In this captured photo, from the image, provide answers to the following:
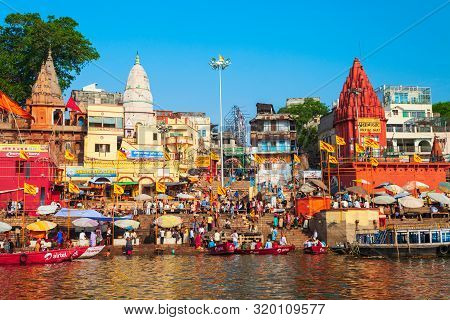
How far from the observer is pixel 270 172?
54.9m

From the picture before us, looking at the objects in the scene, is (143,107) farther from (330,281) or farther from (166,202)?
(330,281)

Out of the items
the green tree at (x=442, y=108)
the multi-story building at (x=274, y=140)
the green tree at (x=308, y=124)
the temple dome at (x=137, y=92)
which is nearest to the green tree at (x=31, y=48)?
the temple dome at (x=137, y=92)

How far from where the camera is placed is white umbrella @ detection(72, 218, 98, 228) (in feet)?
95.7

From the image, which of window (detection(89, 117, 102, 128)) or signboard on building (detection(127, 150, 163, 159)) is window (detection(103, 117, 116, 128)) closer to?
window (detection(89, 117, 102, 128))

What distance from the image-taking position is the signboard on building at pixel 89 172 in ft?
145

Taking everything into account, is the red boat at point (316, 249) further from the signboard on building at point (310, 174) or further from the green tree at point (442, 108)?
the green tree at point (442, 108)

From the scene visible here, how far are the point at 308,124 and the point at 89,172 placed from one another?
31.3 meters

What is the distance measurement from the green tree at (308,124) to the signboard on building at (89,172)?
84.8 feet

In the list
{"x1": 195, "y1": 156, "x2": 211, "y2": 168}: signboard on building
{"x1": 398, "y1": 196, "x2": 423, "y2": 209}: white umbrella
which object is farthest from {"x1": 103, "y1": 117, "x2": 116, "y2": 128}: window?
{"x1": 398, "y1": 196, "x2": 423, "y2": 209}: white umbrella

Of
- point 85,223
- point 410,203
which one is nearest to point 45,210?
point 85,223

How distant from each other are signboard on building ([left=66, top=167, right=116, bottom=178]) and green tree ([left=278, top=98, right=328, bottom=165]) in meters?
25.8

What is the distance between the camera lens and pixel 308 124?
67.2m

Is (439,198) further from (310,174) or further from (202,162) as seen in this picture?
(202,162)
